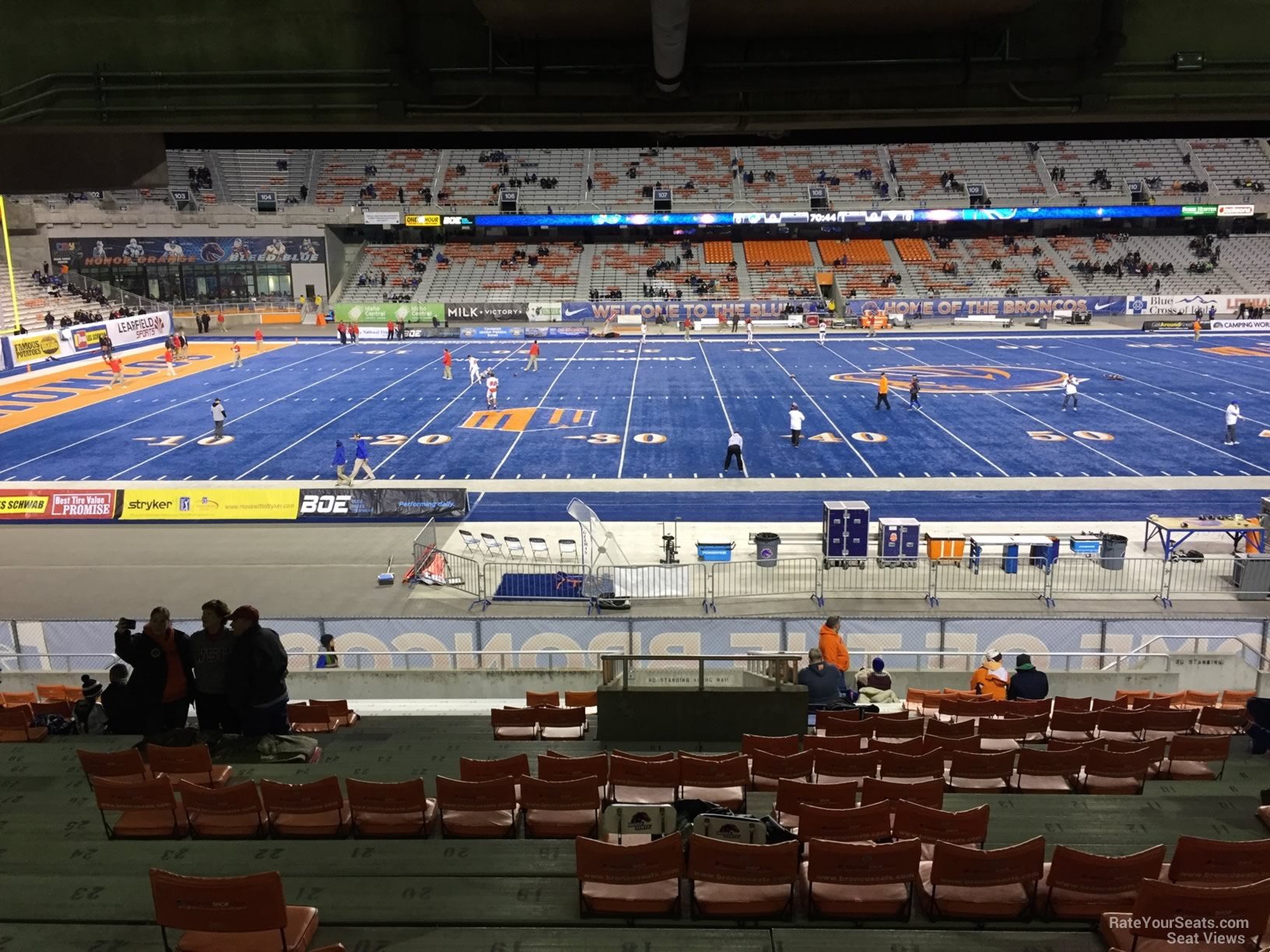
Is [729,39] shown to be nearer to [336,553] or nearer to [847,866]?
[847,866]

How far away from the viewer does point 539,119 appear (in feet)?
28.0

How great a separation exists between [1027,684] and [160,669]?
8.91 metres

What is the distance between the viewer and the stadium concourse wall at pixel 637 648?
12664 mm

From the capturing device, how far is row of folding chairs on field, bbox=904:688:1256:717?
31.7ft

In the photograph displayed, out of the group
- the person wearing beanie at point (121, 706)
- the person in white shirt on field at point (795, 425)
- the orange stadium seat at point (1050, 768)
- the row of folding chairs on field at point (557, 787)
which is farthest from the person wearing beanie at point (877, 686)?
the person in white shirt on field at point (795, 425)

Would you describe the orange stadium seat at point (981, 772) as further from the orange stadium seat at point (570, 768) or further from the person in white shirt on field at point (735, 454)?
the person in white shirt on field at point (735, 454)

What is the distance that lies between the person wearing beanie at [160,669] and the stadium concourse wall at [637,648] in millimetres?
4028

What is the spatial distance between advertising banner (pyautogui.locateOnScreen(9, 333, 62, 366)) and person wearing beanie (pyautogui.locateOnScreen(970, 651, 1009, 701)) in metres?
43.6

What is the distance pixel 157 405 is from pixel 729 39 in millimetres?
32935

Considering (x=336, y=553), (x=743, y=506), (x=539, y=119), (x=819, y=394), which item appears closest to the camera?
(x=539, y=119)

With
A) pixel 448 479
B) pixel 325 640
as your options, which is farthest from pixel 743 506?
pixel 325 640

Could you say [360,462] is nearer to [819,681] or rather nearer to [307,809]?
[819,681]

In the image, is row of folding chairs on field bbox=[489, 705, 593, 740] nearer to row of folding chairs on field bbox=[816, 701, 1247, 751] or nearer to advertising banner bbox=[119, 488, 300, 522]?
row of folding chairs on field bbox=[816, 701, 1247, 751]

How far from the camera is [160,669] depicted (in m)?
8.26
